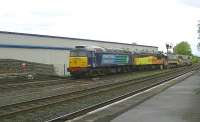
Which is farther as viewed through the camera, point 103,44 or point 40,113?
point 103,44

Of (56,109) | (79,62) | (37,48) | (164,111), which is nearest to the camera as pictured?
(164,111)

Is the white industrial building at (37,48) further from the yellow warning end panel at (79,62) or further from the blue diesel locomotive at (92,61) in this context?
the yellow warning end panel at (79,62)

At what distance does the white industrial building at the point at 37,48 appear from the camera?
4766cm

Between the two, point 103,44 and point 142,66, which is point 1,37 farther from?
point 103,44

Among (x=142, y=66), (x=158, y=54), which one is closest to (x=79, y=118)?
(x=142, y=66)

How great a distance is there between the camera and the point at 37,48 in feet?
173

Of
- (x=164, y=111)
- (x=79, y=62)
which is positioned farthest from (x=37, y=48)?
(x=164, y=111)

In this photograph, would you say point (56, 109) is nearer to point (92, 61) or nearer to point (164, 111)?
point (164, 111)

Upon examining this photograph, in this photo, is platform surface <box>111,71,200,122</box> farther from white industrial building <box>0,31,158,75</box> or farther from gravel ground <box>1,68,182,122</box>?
white industrial building <box>0,31,158,75</box>

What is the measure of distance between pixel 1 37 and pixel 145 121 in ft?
115

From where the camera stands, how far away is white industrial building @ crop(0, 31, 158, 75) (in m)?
47.7

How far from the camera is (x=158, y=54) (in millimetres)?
69938

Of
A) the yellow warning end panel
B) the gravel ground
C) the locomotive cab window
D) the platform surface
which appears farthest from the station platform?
the locomotive cab window

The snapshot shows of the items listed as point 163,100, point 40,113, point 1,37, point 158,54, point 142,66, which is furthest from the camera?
point 158,54
